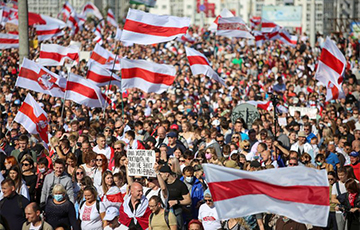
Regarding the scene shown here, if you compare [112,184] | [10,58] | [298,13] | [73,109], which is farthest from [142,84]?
[298,13]

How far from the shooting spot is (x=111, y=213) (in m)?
9.74

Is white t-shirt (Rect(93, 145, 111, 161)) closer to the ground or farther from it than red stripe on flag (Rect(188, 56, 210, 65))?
closer to the ground

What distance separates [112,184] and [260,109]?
8629 millimetres

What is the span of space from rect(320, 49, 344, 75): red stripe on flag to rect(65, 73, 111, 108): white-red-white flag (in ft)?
15.5

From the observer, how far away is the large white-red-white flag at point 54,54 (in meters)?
20.0

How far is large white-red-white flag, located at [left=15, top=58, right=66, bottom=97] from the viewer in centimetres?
1622

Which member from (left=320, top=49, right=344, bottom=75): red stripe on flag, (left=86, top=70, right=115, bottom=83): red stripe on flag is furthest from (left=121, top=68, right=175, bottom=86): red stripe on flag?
(left=320, top=49, right=344, bottom=75): red stripe on flag

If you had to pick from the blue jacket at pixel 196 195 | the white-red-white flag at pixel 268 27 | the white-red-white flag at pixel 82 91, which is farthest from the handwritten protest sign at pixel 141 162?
the white-red-white flag at pixel 268 27

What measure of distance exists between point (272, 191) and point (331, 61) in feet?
31.5

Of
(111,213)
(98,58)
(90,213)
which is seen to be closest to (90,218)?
(90,213)

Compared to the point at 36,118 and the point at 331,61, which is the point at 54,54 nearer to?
the point at 36,118

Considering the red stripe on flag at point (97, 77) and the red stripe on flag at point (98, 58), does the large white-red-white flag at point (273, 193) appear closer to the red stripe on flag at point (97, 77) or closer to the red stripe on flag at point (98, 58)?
the red stripe on flag at point (97, 77)

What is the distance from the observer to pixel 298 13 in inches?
2448

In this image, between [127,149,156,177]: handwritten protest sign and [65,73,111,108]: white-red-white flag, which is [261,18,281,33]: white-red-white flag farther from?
[127,149,156,177]: handwritten protest sign
